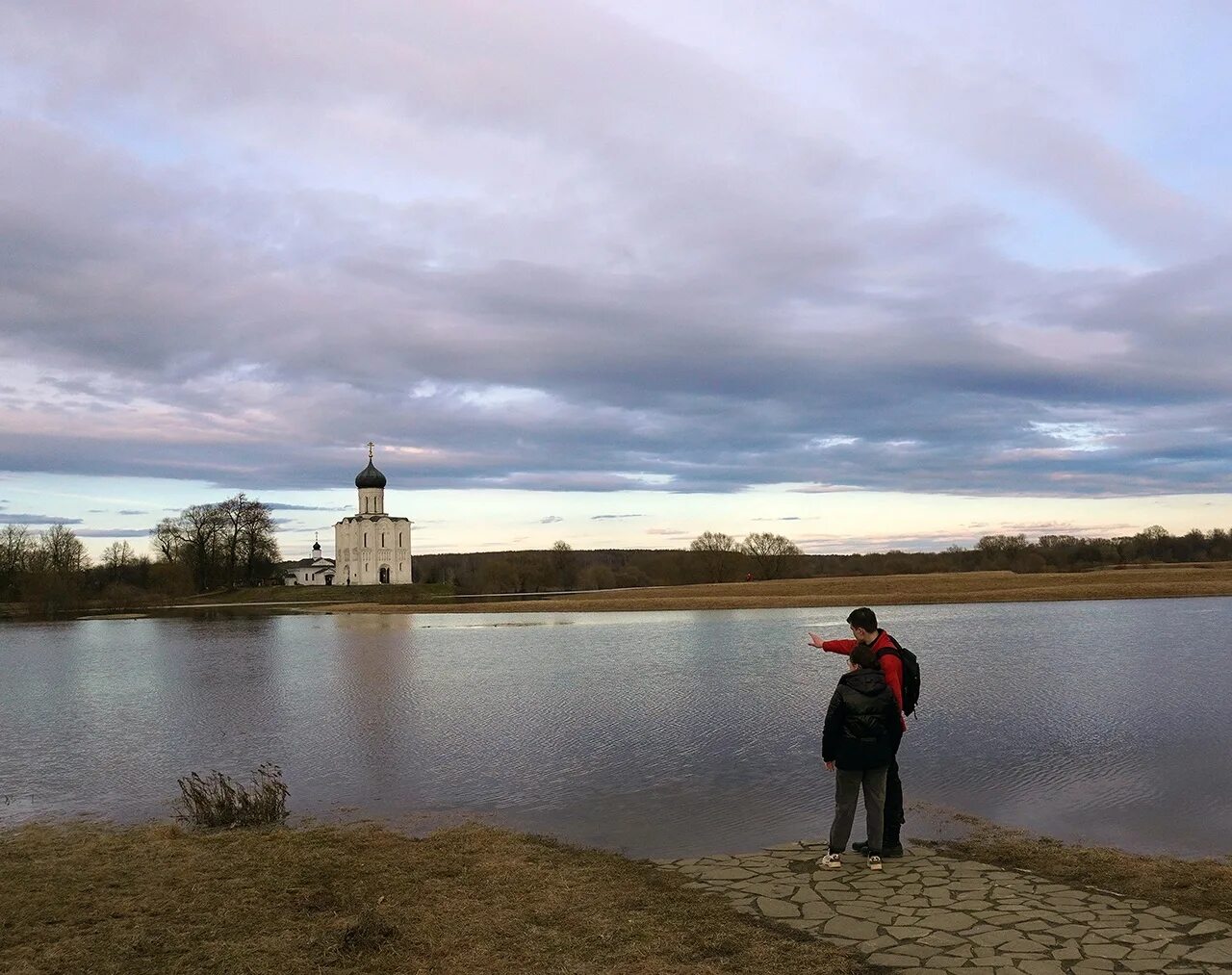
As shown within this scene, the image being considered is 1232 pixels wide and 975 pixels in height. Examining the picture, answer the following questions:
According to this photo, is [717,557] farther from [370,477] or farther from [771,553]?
[370,477]

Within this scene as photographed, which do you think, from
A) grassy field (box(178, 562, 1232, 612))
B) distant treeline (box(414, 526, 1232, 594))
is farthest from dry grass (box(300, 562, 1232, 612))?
distant treeline (box(414, 526, 1232, 594))

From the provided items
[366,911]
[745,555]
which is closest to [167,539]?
[745,555]

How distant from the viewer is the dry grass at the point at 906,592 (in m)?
56.5

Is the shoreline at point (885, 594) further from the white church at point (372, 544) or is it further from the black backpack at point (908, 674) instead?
the black backpack at point (908, 674)

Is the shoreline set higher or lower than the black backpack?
lower

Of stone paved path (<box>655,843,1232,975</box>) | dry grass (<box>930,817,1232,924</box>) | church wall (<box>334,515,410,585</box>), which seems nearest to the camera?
stone paved path (<box>655,843,1232,975</box>)

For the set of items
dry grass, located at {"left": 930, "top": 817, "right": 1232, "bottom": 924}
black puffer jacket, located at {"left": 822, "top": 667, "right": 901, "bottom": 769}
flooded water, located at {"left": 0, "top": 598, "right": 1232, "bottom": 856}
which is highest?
black puffer jacket, located at {"left": 822, "top": 667, "right": 901, "bottom": 769}

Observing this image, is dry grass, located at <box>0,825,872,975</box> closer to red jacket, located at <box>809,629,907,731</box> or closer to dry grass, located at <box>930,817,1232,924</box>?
red jacket, located at <box>809,629,907,731</box>

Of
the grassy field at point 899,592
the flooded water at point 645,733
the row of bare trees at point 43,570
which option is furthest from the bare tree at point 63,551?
the flooded water at point 645,733

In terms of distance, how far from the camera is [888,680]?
27.1 feet

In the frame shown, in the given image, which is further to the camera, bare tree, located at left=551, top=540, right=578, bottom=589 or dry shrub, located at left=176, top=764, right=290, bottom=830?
bare tree, located at left=551, top=540, right=578, bottom=589

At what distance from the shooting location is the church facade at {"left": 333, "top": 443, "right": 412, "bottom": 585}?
11256 cm

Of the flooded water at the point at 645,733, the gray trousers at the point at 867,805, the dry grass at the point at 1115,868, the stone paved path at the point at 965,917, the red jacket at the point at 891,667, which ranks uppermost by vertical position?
the red jacket at the point at 891,667

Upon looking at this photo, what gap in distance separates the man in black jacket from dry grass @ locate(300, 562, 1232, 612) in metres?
45.9
